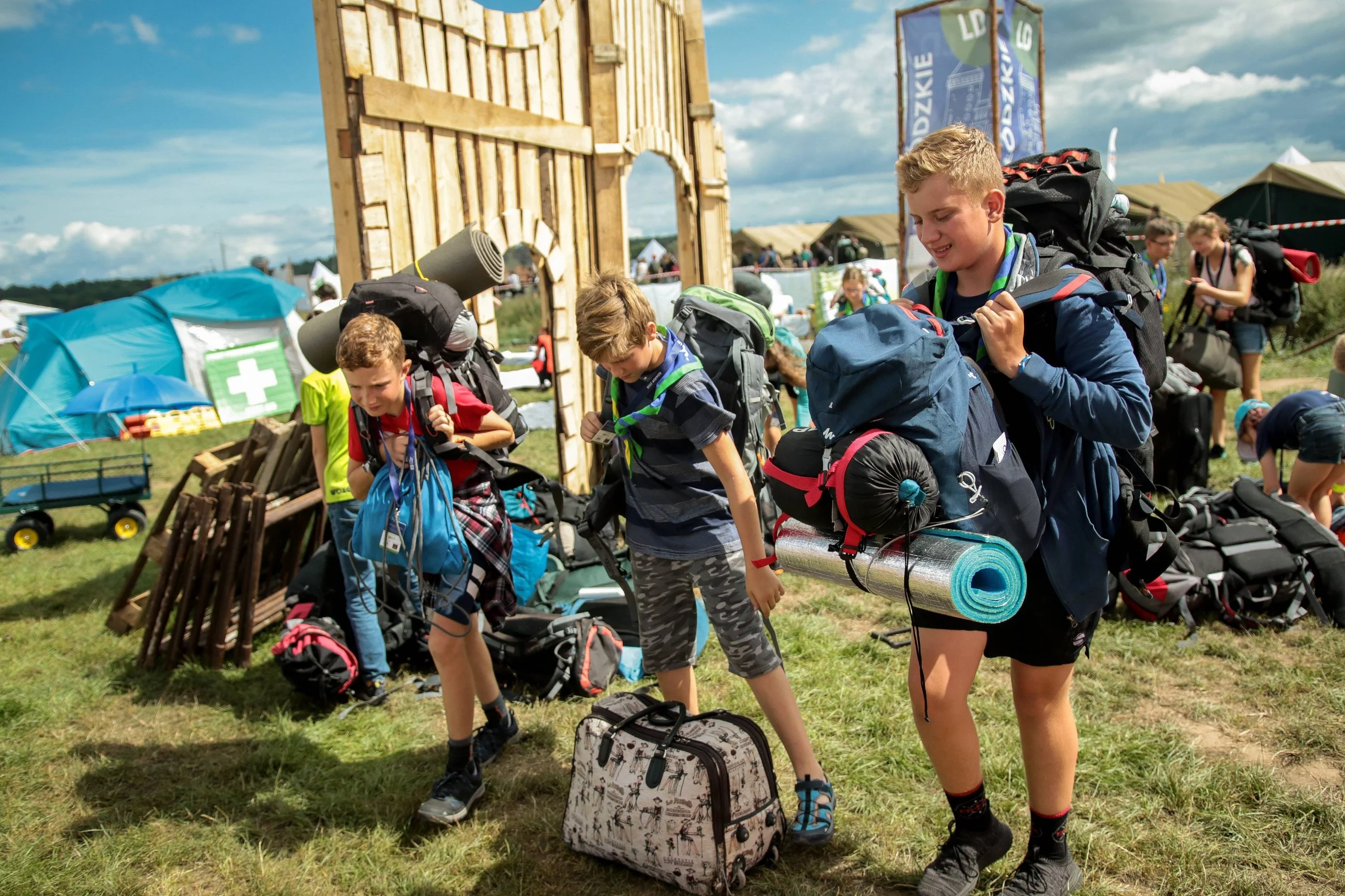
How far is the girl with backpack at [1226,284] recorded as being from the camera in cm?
654

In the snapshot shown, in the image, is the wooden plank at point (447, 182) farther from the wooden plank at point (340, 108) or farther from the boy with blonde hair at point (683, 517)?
the boy with blonde hair at point (683, 517)

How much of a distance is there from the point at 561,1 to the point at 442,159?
172 cm

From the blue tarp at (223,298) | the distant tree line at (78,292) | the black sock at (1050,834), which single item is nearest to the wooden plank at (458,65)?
the black sock at (1050,834)

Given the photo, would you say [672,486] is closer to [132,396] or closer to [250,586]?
[250,586]

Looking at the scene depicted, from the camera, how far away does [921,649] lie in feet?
7.30

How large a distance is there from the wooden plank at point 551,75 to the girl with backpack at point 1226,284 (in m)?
4.57

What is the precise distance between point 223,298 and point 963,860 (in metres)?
15.5

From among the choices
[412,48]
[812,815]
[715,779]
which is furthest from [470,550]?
[412,48]

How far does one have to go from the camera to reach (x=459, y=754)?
10.5ft

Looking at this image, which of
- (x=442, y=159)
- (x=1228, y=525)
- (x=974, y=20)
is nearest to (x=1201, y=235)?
(x=1228, y=525)

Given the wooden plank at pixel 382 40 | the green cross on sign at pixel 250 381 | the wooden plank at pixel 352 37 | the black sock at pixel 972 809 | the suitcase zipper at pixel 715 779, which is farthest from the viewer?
the green cross on sign at pixel 250 381

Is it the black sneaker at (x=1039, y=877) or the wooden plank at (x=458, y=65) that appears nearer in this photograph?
the black sneaker at (x=1039, y=877)

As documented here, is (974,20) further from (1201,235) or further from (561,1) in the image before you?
A: (561,1)

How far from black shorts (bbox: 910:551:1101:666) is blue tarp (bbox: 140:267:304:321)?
15221mm
